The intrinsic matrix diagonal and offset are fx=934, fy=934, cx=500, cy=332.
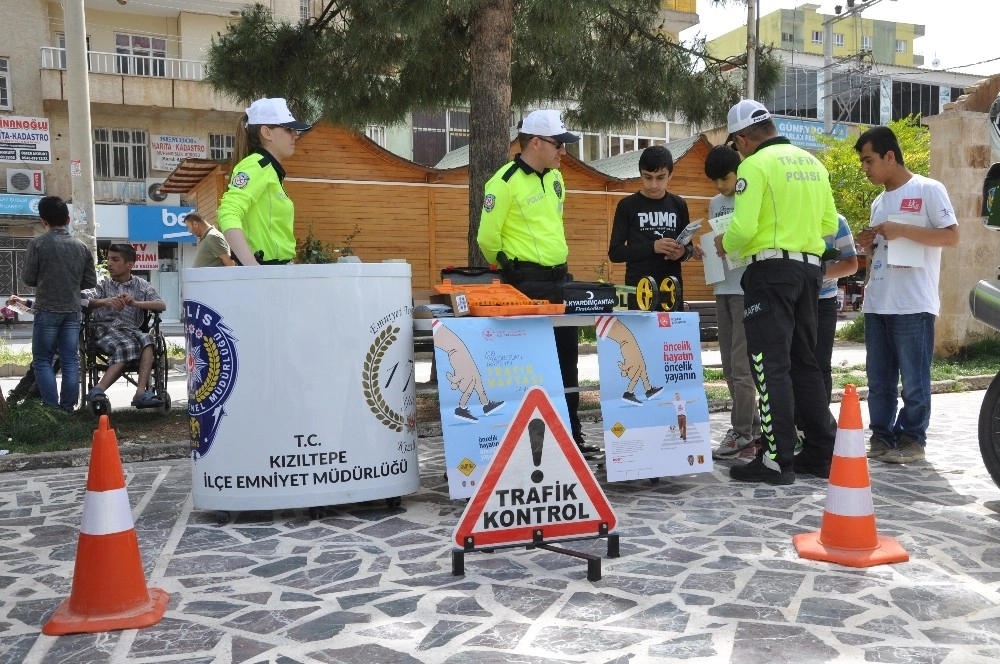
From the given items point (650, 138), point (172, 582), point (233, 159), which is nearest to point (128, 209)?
point (650, 138)

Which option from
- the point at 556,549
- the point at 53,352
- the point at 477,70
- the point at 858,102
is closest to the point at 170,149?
the point at 53,352

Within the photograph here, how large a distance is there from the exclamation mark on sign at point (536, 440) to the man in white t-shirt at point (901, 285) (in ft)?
10.7

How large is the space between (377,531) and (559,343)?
1.88 metres

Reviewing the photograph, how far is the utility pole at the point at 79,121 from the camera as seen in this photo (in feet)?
37.5

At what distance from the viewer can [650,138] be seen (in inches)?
1503

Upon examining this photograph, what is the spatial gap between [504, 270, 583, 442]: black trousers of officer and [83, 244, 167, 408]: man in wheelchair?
13.4 feet

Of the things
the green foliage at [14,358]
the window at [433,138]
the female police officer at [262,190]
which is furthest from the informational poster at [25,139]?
the female police officer at [262,190]

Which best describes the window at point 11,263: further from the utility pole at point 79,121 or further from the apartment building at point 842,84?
the apartment building at point 842,84

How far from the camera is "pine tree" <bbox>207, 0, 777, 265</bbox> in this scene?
9.04 meters

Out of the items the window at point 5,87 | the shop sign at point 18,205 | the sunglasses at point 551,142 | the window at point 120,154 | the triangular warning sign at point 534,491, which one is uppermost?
the window at point 5,87

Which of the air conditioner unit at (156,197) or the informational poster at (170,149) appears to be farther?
the informational poster at (170,149)

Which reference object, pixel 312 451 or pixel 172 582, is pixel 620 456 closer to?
pixel 312 451

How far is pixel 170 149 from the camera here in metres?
31.5

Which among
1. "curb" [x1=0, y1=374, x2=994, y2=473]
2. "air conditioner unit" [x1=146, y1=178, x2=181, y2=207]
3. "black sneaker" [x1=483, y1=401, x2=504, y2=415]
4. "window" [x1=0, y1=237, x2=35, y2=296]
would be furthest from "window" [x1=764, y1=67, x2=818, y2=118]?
"black sneaker" [x1=483, y1=401, x2=504, y2=415]
